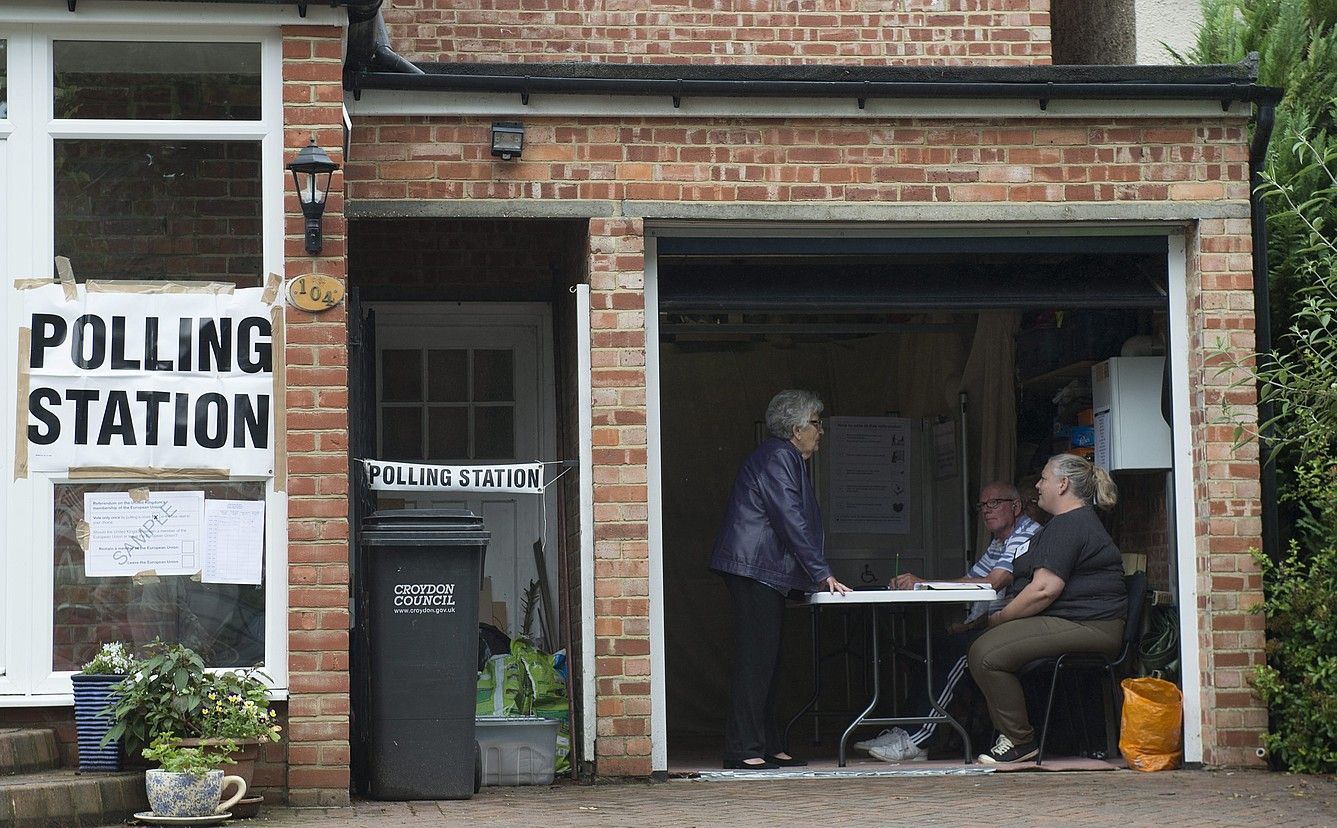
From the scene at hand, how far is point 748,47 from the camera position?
10734 millimetres

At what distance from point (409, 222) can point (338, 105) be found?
7.98ft

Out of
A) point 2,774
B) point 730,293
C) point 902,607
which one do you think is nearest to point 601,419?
point 730,293

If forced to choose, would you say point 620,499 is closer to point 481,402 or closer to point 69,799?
point 481,402

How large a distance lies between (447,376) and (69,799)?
14.2 ft

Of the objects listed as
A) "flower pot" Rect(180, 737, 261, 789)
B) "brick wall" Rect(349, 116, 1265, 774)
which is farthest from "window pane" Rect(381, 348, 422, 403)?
A: "flower pot" Rect(180, 737, 261, 789)

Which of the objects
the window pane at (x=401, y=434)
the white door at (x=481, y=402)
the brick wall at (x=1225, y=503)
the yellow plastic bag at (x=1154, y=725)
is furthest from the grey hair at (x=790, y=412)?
the window pane at (x=401, y=434)

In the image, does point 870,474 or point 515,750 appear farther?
point 870,474

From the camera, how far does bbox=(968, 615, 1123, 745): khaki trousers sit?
8.69 meters

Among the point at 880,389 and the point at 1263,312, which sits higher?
the point at 1263,312

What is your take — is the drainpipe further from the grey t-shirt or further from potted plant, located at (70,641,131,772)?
the grey t-shirt

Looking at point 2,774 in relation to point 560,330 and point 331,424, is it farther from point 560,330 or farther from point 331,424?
point 560,330

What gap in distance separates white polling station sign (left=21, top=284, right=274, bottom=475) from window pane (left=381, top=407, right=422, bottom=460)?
2743mm

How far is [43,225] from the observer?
24.7 feet

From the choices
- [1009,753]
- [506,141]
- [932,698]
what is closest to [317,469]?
[506,141]
